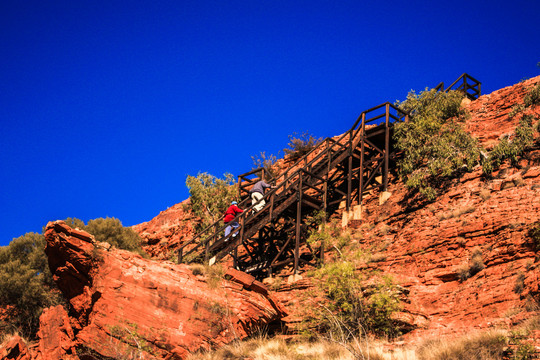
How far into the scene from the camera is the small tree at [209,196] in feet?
87.6

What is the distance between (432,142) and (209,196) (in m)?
12.2

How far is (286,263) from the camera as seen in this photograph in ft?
65.3

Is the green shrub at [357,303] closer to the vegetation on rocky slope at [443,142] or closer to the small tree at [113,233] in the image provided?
the vegetation on rocky slope at [443,142]

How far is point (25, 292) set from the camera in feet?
74.6

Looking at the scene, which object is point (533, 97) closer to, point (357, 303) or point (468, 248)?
point (468, 248)

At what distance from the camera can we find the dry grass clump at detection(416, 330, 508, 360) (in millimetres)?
9117

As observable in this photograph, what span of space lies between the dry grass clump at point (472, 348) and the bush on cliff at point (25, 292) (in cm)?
1758

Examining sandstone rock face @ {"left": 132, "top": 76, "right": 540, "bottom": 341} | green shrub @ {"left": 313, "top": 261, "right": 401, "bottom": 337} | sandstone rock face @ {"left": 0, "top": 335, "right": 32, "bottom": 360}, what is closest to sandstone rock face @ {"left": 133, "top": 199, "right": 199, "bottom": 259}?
sandstone rock face @ {"left": 132, "top": 76, "right": 540, "bottom": 341}

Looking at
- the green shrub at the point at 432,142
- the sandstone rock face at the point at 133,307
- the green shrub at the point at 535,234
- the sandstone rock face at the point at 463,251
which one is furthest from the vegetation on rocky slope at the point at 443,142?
the sandstone rock face at the point at 133,307

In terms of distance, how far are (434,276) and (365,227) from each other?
20.3 ft

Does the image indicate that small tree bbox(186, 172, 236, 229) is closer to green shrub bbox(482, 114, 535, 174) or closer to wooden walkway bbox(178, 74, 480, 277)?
wooden walkway bbox(178, 74, 480, 277)

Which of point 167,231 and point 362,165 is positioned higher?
point 167,231

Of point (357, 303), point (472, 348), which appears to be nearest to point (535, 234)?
point (472, 348)

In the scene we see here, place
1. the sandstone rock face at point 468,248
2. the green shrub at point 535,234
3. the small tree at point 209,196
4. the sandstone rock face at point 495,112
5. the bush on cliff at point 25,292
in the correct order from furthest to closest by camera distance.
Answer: the small tree at point 209,196, the bush on cliff at point 25,292, the sandstone rock face at point 495,112, the green shrub at point 535,234, the sandstone rock face at point 468,248
